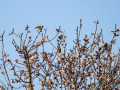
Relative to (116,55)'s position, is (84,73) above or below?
below

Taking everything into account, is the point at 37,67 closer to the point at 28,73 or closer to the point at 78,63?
the point at 28,73

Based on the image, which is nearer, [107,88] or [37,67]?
[107,88]

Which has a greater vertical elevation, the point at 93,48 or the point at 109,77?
the point at 93,48

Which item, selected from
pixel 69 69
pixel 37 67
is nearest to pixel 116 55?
pixel 69 69

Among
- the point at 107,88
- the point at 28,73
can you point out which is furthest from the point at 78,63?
the point at 28,73

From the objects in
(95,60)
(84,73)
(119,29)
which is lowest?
(84,73)

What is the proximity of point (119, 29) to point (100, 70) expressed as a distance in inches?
54.1

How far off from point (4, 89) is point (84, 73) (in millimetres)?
2554

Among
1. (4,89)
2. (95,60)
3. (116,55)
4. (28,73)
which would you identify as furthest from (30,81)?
(116,55)

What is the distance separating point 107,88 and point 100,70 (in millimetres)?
568

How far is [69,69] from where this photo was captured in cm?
576

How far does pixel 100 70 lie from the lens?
5.77m

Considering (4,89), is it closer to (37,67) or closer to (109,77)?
(37,67)

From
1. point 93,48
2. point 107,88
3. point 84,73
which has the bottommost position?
point 107,88
